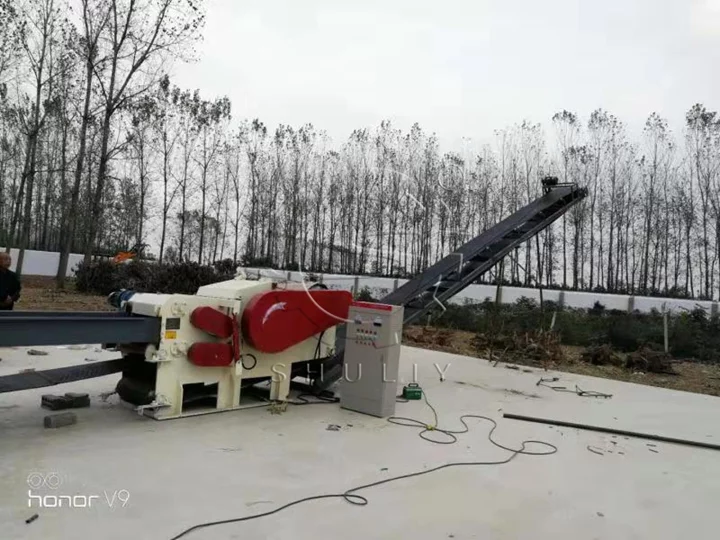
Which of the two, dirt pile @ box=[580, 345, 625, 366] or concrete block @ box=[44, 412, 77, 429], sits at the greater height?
dirt pile @ box=[580, 345, 625, 366]

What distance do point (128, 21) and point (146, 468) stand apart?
49.3 feet

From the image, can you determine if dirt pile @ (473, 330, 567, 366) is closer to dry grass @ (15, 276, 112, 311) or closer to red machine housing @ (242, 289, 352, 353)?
red machine housing @ (242, 289, 352, 353)

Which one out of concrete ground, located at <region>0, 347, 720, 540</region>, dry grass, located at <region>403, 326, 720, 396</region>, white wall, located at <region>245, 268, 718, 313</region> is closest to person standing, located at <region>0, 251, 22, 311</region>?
concrete ground, located at <region>0, 347, 720, 540</region>

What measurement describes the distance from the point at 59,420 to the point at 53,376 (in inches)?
13.0

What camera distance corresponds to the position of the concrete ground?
251 cm

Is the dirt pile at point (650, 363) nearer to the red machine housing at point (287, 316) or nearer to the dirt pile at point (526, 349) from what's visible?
the dirt pile at point (526, 349)

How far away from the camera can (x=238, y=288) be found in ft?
14.5

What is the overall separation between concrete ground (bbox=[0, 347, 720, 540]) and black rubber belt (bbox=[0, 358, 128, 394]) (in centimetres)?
30

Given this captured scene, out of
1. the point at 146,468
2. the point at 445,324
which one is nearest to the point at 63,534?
the point at 146,468

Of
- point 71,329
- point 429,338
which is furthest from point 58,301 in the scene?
point 71,329

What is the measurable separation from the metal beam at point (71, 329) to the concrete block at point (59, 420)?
0.61 m

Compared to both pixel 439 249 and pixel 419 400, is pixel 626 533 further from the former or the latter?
pixel 439 249

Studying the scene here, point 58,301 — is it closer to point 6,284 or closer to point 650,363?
point 6,284

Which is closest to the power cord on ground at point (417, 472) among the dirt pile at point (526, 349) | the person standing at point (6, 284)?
the person standing at point (6, 284)
